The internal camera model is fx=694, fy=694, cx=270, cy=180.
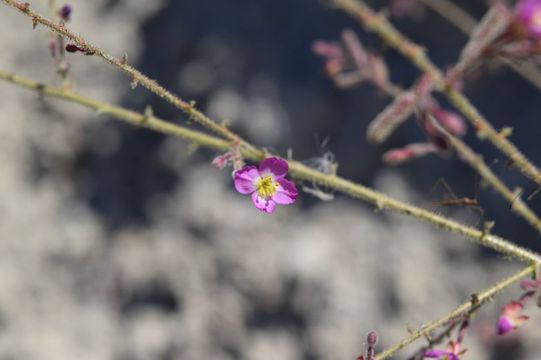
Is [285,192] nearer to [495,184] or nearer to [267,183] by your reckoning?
[267,183]

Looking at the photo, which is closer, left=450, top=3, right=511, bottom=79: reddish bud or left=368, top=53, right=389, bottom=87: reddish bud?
left=450, top=3, right=511, bottom=79: reddish bud

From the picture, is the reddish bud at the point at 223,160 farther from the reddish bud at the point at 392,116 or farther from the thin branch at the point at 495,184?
the thin branch at the point at 495,184

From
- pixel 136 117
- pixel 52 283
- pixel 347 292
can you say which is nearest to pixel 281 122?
pixel 347 292

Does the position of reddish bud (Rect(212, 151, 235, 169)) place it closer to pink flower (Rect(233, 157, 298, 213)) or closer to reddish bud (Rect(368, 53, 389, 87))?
pink flower (Rect(233, 157, 298, 213))

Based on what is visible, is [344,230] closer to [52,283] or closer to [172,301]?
[172,301]

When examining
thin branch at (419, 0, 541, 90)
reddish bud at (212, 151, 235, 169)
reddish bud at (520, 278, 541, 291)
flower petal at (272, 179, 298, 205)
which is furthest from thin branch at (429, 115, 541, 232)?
thin branch at (419, 0, 541, 90)


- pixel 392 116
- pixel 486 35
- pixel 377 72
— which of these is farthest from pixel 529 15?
pixel 377 72
